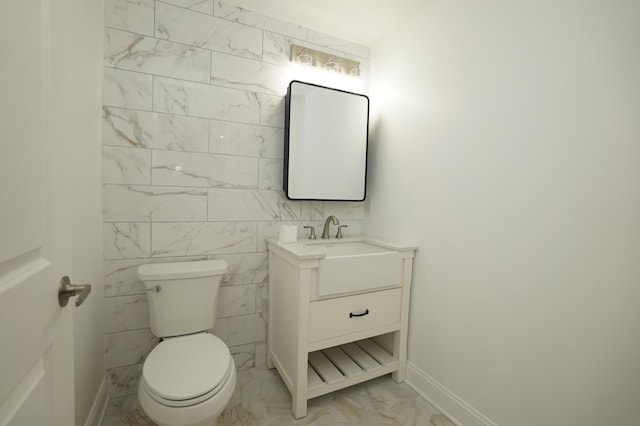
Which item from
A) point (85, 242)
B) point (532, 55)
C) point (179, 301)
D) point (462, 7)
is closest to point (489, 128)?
point (532, 55)

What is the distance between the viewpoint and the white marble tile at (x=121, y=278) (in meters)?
1.66

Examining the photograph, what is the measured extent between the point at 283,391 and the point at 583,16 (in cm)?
236

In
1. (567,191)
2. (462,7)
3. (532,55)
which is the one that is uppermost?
(462,7)

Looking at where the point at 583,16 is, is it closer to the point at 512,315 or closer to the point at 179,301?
the point at 512,315

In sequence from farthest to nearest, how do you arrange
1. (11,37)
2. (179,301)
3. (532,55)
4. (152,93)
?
(152,93) → (179,301) → (532,55) → (11,37)

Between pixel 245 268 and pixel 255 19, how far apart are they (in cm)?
165

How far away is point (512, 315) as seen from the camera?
1.36 meters

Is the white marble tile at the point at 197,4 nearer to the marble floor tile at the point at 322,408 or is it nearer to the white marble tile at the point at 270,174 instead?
the white marble tile at the point at 270,174

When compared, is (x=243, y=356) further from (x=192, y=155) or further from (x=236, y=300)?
(x=192, y=155)

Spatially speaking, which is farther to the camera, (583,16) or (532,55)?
(532,55)

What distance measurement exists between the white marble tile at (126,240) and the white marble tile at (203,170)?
11.5 inches

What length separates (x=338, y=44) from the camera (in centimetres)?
220

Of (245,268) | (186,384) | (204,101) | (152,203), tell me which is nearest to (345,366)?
(245,268)

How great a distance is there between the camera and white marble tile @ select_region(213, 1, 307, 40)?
71.9 inches
